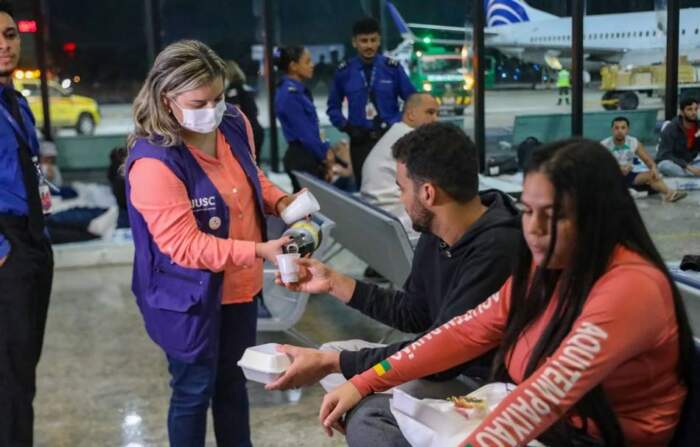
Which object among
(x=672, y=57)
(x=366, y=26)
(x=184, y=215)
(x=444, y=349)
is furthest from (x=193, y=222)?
(x=672, y=57)

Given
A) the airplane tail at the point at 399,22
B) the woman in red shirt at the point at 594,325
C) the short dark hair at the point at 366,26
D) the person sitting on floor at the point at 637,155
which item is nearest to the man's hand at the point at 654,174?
the person sitting on floor at the point at 637,155

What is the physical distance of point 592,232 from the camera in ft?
5.27

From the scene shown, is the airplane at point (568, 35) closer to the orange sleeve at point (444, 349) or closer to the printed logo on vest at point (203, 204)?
the printed logo on vest at point (203, 204)

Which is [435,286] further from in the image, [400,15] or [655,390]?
[400,15]

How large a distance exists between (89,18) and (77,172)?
1727 mm

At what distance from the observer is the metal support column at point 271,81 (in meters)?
9.18

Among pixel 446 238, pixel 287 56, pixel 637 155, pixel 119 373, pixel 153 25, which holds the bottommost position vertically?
pixel 119 373

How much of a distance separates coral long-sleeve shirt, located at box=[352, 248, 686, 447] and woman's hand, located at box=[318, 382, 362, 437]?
1.46 ft

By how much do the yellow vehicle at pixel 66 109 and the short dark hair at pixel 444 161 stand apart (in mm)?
7312

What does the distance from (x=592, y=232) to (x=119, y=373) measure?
317cm

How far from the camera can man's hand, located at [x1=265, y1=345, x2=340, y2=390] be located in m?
2.15

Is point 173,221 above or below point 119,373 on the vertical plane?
above

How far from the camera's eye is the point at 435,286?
234 cm

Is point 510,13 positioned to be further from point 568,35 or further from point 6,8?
point 6,8
